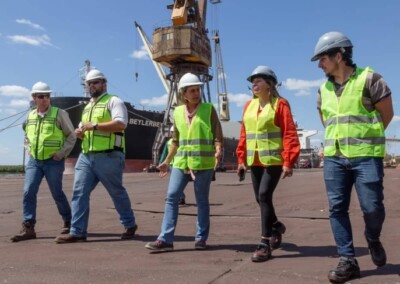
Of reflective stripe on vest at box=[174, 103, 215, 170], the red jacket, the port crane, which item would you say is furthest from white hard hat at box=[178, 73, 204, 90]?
the port crane

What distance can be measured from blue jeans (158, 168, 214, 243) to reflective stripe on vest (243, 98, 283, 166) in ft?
1.85

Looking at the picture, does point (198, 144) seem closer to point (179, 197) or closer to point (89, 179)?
point (179, 197)

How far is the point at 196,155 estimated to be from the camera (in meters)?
5.09

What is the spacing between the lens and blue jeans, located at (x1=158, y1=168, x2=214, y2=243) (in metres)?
5.01

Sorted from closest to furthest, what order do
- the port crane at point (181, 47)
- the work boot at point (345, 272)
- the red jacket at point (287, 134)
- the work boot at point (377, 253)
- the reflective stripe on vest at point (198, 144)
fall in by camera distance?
the work boot at point (345, 272) < the work boot at point (377, 253) < the red jacket at point (287, 134) < the reflective stripe on vest at point (198, 144) < the port crane at point (181, 47)

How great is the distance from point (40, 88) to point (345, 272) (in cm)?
439

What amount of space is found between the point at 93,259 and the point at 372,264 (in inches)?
99.2

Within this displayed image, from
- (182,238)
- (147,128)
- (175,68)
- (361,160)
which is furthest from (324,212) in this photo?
(147,128)

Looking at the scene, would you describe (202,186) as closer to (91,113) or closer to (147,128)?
(91,113)

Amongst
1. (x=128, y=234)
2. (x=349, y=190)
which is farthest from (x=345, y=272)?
(x=128, y=234)

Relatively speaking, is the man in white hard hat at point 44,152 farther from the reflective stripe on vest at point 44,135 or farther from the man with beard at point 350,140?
the man with beard at point 350,140

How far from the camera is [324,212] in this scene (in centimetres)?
786

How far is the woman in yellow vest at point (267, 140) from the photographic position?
4590mm

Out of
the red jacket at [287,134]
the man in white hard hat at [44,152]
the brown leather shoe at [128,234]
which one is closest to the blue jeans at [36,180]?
the man in white hard hat at [44,152]
